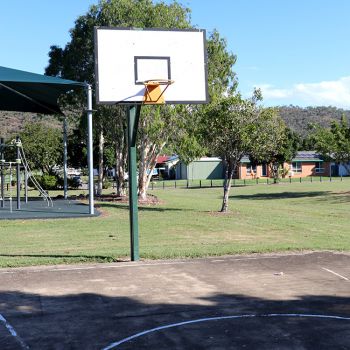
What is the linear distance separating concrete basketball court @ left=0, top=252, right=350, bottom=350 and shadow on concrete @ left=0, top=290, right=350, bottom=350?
0.01 metres

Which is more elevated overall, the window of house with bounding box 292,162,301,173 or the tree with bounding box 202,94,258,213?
the tree with bounding box 202,94,258,213

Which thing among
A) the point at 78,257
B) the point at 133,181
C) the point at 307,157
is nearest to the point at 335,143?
the point at 133,181

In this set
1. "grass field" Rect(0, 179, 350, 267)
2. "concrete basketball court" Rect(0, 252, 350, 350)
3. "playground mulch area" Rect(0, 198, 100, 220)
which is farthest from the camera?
"playground mulch area" Rect(0, 198, 100, 220)

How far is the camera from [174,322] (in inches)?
271

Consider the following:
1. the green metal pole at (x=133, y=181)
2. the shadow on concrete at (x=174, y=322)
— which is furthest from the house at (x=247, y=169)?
the shadow on concrete at (x=174, y=322)

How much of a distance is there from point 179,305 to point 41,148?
155ft

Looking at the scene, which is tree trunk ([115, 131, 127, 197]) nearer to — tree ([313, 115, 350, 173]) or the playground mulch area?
the playground mulch area

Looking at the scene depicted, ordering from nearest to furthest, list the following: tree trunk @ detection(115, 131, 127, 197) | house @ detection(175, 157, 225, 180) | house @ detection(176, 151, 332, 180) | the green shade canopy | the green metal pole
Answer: the green metal pole < the green shade canopy < tree trunk @ detection(115, 131, 127, 197) < house @ detection(176, 151, 332, 180) < house @ detection(175, 157, 225, 180)

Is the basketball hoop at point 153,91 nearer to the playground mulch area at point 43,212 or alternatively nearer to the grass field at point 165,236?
the grass field at point 165,236

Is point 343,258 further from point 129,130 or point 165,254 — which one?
point 129,130

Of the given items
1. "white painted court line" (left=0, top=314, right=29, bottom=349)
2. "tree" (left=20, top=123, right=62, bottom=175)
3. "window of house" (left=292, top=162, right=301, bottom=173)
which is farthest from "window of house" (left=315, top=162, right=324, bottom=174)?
"white painted court line" (left=0, top=314, right=29, bottom=349)

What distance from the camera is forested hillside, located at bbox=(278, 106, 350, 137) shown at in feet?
484

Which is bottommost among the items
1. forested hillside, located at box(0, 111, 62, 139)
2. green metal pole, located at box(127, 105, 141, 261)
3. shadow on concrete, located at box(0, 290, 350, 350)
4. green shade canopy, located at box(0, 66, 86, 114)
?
shadow on concrete, located at box(0, 290, 350, 350)

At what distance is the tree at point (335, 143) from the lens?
3759 cm
